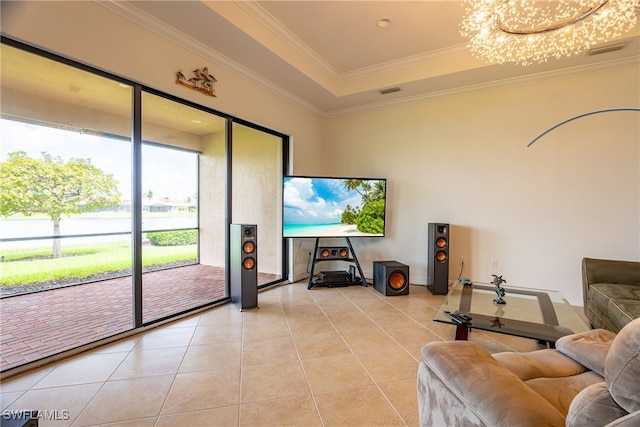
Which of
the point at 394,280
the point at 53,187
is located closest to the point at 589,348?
the point at 394,280

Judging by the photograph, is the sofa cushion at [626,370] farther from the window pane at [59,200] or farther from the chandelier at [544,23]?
the window pane at [59,200]

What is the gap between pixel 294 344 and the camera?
232cm

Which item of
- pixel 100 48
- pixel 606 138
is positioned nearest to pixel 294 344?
pixel 100 48

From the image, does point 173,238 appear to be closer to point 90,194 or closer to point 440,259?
point 90,194

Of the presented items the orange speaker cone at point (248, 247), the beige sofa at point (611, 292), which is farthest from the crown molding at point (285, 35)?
the beige sofa at point (611, 292)

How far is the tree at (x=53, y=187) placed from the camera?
219 centimetres

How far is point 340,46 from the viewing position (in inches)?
129

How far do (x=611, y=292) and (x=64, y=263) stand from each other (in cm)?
536

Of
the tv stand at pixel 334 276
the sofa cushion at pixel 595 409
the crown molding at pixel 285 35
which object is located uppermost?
the crown molding at pixel 285 35

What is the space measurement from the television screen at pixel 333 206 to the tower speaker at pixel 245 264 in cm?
A: 77

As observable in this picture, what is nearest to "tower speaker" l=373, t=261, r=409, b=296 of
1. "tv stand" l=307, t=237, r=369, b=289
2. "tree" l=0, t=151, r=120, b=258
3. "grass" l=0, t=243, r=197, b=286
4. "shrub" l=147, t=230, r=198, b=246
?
"tv stand" l=307, t=237, r=369, b=289

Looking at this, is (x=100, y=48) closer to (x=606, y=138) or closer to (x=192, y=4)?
(x=192, y=4)

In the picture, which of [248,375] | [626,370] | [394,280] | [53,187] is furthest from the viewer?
[394,280]

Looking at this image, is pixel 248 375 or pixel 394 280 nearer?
pixel 248 375
